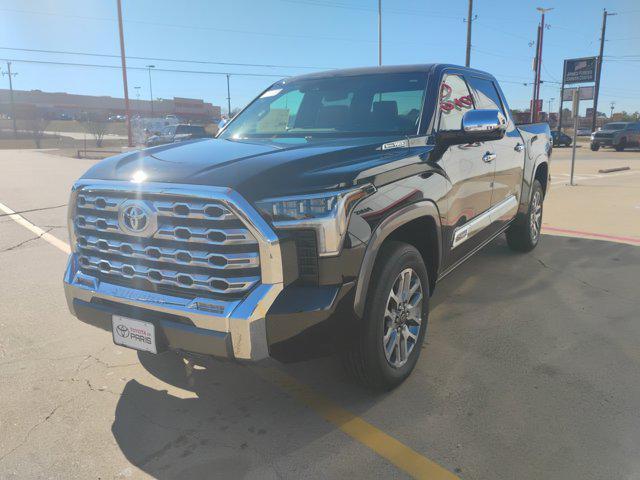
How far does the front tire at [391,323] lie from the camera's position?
277cm

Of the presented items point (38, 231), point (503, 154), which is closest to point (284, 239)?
point (503, 154)

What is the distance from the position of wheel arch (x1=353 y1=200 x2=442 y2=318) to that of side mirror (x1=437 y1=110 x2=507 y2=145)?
529 millimetres

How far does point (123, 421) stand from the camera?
9.46ft

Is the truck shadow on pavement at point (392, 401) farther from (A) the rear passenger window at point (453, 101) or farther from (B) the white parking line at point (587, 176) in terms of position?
(B) the white parking line at point (587, 176)

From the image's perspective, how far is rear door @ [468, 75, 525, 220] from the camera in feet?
15.1

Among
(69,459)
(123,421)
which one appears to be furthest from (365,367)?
(69,459)

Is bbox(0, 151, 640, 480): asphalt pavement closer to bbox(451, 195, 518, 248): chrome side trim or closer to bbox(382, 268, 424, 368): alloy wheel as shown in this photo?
bbox(382, 268, 424, 368): alloy wheel

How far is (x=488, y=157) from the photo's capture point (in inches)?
170

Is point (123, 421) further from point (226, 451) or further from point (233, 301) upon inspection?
point (233, 301)

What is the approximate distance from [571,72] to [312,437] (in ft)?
47.0

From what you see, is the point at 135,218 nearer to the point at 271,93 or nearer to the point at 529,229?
the point at 271,93

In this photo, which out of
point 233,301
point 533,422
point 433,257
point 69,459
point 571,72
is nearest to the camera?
point 233,301

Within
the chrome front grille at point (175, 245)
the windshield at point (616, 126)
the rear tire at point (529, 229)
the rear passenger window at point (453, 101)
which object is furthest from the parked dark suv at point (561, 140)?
the chrome front grille at point (175, 245)

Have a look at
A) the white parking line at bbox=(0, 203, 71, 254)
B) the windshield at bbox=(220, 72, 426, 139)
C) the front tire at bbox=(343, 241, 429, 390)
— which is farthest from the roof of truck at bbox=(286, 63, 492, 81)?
the white parking line at bbox=(0, 203, 71, 254)
